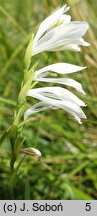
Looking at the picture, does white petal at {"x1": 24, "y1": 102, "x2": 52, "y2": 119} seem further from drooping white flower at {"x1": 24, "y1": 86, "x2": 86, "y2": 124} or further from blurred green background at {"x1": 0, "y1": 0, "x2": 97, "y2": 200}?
blurred green background at {"x1": 0, "y1": 0, "x2": 97, "y2": 200}

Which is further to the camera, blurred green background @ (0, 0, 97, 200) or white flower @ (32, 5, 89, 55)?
blurred green background @ (0, 0, 97, 200)

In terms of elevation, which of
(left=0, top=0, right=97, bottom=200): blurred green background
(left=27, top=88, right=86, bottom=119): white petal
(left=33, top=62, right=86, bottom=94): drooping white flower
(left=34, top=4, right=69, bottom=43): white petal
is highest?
(left=34, top=4, right=69, bottom=43): white petal

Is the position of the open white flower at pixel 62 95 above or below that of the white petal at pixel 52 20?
below

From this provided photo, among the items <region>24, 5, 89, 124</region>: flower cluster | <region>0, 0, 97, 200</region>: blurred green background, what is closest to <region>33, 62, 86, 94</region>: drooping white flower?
<region>24, 5, 89, 124</region>: flower cluster

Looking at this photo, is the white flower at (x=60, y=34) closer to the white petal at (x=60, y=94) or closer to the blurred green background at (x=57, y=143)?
the white petal at (x=60, y=94)

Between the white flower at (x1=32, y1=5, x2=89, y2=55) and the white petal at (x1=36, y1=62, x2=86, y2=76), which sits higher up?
the white flower at (x1=32, y1=5, x2=89, y2=55)

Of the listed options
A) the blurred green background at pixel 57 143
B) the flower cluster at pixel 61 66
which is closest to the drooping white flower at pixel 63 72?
the flower cluster at pixel 61 66

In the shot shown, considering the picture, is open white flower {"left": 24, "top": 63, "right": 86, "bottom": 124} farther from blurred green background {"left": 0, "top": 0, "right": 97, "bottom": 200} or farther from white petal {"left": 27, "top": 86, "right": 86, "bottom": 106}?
blurred green background {"left": 0, "top": 0, "right": 97, "bottom": 200}

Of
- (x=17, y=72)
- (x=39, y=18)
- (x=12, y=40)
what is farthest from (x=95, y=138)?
(x=39, y=18)
